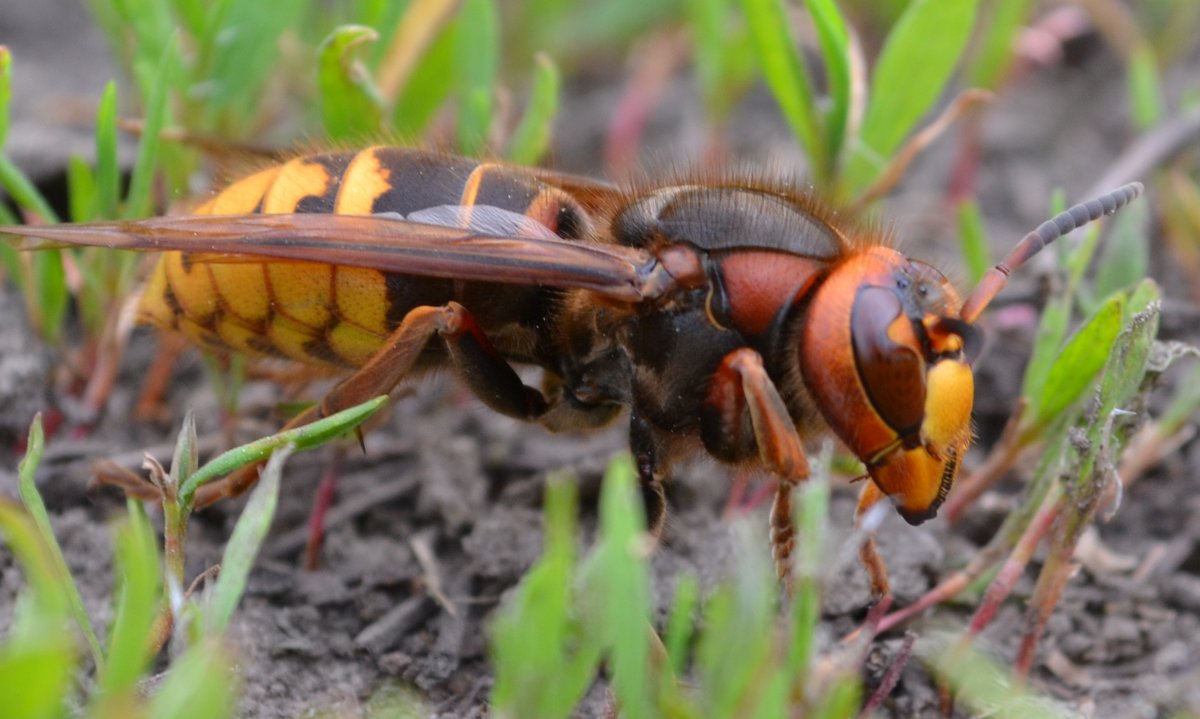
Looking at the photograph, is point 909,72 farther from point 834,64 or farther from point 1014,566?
point 1014,566

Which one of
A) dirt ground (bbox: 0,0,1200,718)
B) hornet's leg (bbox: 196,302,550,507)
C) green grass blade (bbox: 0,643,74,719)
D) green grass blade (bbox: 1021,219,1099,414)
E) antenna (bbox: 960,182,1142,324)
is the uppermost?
antenna (bbox: 960,182,1142,324)

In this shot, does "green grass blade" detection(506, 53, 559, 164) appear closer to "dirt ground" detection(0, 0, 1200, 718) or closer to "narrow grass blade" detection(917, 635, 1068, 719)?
"dirt ground" detection(0, 0, 1200, 718)

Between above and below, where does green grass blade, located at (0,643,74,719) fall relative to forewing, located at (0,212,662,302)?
below

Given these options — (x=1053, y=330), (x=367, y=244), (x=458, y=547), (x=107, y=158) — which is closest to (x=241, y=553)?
(x=367, y=244)

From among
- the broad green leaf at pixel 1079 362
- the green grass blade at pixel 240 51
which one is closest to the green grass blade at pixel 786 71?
the broad green leaf at pixel 1079 362

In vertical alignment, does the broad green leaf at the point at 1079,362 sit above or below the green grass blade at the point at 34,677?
above

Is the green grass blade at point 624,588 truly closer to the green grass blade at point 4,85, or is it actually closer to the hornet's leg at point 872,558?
the hornet's leg at point 872,558

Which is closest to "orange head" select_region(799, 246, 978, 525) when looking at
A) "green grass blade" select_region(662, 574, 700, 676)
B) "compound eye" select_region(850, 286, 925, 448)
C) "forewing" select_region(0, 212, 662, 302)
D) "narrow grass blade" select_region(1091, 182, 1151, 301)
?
"compound eye" select_region(850, 286, 925, 448)
